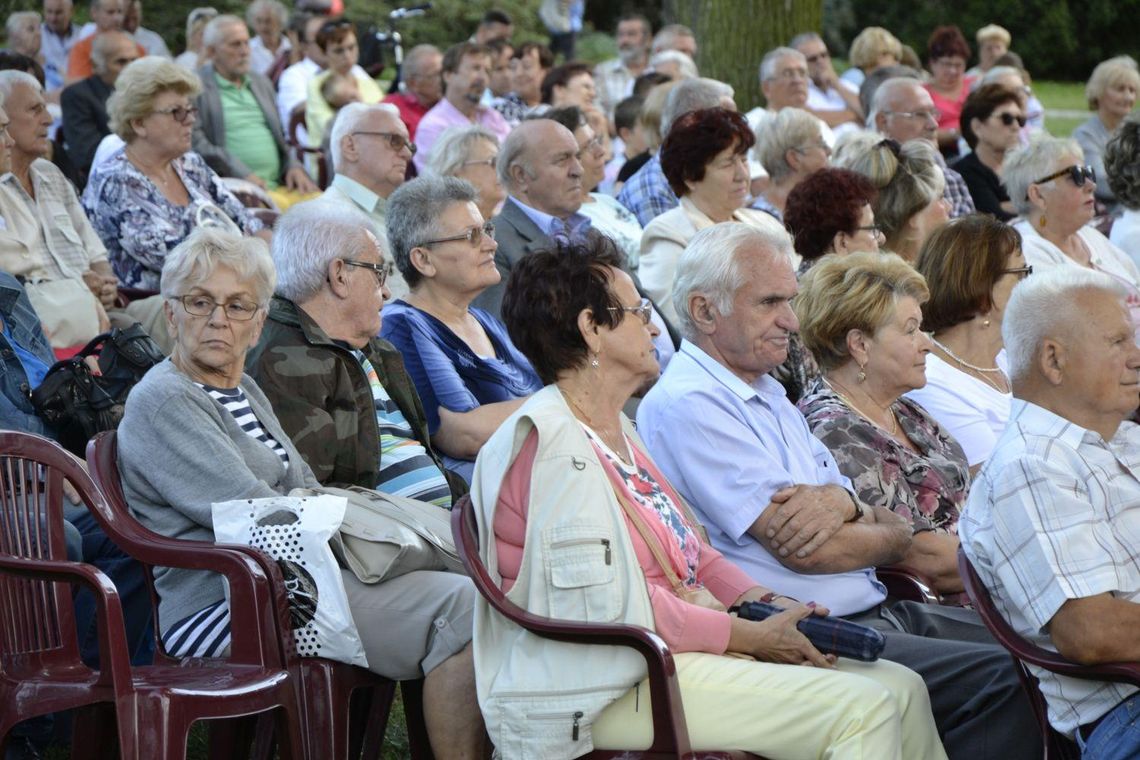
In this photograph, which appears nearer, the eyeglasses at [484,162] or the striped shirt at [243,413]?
the striped shirt at [243,413]

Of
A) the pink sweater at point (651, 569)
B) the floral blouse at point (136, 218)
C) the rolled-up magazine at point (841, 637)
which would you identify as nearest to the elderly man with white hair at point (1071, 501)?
the rolled-up magazine at point (841, 637)

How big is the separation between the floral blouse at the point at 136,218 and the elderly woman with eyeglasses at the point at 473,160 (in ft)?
3.20

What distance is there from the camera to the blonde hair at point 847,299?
443cm

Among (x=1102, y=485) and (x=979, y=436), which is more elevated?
(x=1102, y=485)

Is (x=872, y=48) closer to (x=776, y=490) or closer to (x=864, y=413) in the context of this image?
(x=864, y=413)

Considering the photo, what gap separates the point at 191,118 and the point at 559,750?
13.7 feet

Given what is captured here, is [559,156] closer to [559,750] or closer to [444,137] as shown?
[444,137]

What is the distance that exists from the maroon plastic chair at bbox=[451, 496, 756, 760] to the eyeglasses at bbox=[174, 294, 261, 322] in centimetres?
101

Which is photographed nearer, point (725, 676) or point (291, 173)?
point (725, 676)

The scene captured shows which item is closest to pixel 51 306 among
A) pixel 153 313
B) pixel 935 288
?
pixel 153 313

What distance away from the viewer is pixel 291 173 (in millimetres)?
9508

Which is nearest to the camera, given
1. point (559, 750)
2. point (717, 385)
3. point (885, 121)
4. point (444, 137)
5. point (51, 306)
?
point (559, 750)

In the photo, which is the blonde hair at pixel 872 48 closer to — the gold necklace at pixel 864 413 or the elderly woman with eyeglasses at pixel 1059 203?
the elderly woman with eyeglasses at pixel 1059 203

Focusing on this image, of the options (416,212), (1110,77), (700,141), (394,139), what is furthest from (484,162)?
(1110,77)
